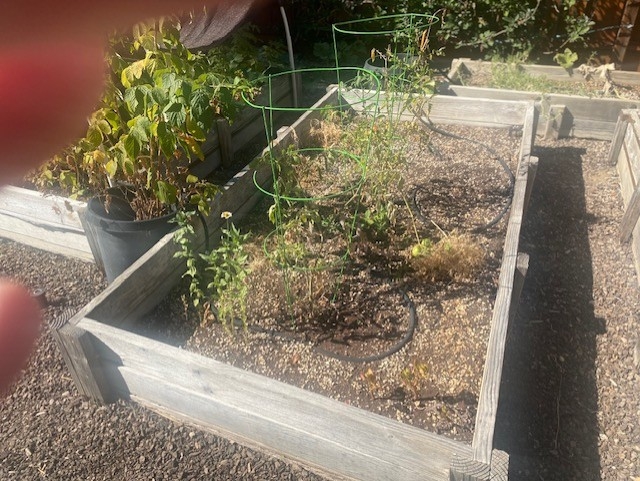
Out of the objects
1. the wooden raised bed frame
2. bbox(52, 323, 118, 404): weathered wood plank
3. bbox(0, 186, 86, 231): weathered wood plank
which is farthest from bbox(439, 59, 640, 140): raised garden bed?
bbox(52, 323, 118, 404): weathered wood plank

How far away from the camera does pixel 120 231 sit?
2914 millimetres

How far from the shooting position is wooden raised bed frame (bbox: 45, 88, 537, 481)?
6.25 feet

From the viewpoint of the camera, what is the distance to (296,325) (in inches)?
110

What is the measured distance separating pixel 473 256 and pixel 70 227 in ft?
8.04

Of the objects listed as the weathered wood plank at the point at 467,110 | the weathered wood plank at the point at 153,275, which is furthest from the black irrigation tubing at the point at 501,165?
the weathered wood plank at the point at 153,275

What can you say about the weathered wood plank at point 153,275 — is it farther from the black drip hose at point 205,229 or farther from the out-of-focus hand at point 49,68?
the out-of-focus hand at point 49,68

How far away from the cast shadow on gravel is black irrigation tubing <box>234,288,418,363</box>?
0.54m

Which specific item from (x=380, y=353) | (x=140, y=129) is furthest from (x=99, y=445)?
(x=140, y=129)

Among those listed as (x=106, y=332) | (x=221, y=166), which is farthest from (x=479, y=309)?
(x=221, y=166)

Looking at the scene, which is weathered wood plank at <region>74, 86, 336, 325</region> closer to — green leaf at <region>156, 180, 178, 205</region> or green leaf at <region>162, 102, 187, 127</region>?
green leaf at <region>156, 180, 178, 205</region>

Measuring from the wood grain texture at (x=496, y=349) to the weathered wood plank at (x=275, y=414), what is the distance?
0.08m

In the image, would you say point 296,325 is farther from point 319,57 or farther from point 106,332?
point 319,57

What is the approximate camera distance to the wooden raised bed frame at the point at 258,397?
191 centimetres

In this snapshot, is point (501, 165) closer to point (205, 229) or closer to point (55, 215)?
point (205, 229)
